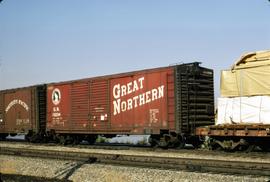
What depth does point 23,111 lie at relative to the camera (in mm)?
28078

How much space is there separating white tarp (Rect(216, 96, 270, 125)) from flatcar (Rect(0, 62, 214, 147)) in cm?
175

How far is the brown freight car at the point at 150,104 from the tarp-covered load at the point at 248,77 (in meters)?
1.88

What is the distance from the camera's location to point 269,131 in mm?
15336

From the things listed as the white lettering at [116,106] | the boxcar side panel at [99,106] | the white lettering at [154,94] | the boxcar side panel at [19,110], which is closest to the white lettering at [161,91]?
the white lettering at [154,94]

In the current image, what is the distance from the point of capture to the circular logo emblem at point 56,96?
25.3 meters

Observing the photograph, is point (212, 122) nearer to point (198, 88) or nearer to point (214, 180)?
point (198, 88)

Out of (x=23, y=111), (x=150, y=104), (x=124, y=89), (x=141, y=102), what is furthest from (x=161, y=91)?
(x=23, y=111)

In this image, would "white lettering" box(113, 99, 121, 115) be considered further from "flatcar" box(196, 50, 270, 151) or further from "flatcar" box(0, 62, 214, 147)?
"flatcar" box(196, 50, 270, 151)

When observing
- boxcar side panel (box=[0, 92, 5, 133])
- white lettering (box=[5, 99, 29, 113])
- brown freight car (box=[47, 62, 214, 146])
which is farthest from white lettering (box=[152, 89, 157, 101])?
boxcar side panel (box=[0, 92, 5, 133])

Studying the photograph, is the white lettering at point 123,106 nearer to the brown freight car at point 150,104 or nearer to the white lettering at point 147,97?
the brown freight car at point 150,104

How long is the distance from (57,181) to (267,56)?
358 inches

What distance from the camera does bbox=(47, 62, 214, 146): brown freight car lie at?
1858cm

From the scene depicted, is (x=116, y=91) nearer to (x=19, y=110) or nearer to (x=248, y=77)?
(x=248, y=77)

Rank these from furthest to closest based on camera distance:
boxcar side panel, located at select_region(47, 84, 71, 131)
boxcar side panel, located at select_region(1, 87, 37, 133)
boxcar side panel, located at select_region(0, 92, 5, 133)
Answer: boxcar side panel, located at select_region(0, 92, 5, 133), boxcar side panel, located at select_region(1, 87, 37, 133), boxcar side panel, located at select_region(47, 84, 71, 131)
